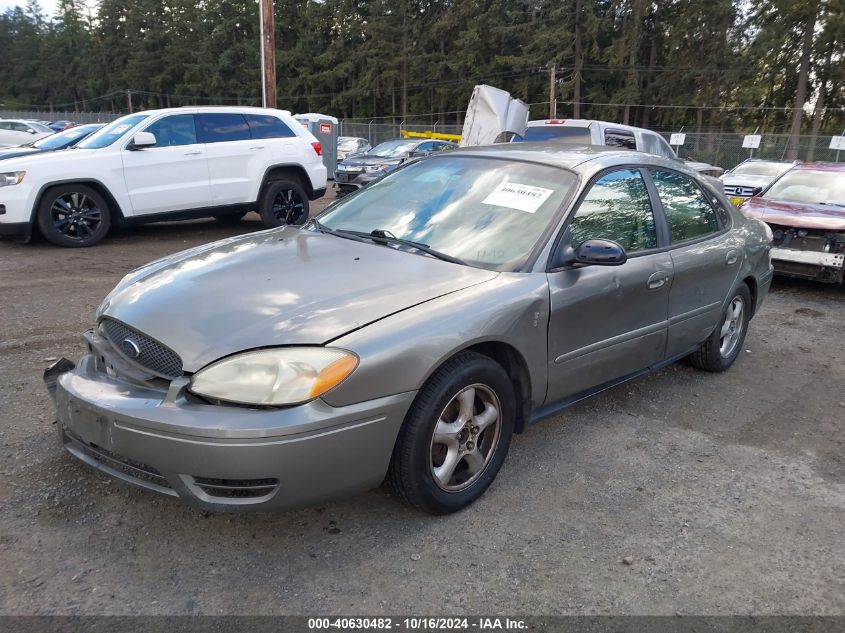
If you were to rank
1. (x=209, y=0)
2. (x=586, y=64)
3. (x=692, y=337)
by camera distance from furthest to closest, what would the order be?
(x=209, y=0), (x=586, y=64), (x=692, y=337)

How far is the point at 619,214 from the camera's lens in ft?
11.9

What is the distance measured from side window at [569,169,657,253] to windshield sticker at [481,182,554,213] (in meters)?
0.21

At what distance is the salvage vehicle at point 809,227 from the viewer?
7.20 metres

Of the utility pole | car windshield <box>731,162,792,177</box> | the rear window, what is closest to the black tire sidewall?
the rear window

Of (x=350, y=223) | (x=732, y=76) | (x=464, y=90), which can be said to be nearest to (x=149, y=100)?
(x=464, y=90)

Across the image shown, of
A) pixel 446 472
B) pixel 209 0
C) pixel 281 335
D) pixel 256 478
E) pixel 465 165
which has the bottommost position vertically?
pixel 446 472

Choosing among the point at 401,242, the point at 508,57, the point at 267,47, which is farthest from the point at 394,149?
the point at 508,57

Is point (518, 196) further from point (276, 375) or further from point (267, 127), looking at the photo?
point (267, 127)

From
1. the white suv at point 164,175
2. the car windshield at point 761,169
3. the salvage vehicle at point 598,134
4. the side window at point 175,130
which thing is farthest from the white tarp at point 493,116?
the side window at point 175,130

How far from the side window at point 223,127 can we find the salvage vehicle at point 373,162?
501 centimetres

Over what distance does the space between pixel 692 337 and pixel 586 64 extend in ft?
152

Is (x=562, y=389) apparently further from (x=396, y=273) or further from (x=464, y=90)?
(x=464, y=90)

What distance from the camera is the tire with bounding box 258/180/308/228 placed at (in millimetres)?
9656

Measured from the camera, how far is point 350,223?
145 inches
